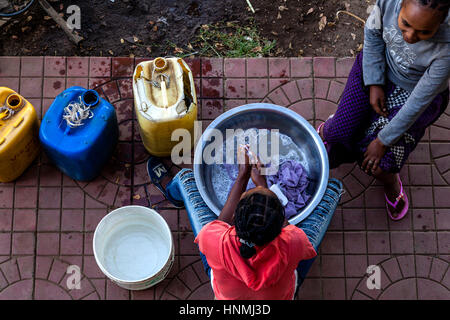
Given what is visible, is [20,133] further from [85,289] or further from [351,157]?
[351,157]

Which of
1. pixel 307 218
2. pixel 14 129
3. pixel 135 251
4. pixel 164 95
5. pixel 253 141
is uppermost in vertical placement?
pixel 164 95

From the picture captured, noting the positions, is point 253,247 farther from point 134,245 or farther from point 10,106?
point 10,106

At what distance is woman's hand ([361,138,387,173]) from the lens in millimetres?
2664

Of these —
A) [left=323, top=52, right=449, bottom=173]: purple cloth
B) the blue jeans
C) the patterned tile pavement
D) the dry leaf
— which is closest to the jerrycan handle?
the patterned tile pavement

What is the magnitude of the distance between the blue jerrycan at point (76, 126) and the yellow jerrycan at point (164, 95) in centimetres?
25

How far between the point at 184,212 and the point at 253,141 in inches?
27.2

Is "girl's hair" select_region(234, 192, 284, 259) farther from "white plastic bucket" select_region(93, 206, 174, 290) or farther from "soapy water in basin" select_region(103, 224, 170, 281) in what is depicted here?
"soapy water in basin" select_region(103, 224, 170, 281)

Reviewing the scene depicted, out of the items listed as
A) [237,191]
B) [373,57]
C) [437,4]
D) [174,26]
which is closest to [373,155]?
[373,57]

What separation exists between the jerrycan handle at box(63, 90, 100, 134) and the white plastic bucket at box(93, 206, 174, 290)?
23.7 inches

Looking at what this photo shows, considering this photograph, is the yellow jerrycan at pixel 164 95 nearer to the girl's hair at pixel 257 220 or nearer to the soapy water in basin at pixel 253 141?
the soapy water in basin at pixel 253 141

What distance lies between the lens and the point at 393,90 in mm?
2668

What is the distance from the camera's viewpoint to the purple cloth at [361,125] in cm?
262

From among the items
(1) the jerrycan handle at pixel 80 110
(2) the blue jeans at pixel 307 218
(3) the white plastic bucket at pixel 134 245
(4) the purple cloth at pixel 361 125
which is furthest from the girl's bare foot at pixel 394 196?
(1) the jerrycan handle at pixel 80 110
